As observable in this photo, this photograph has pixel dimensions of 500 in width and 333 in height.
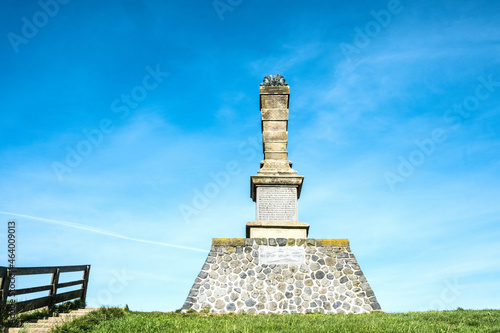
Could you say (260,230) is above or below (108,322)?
above

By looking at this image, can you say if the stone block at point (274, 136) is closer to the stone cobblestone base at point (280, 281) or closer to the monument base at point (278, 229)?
the monument base at point (278, 229)

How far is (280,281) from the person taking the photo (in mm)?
13539

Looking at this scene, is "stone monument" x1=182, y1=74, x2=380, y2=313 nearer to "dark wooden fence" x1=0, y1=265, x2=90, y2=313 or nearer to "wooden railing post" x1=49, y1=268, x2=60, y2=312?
"dark wooden fence" x1=0, y1=265, x2=90, y2=313

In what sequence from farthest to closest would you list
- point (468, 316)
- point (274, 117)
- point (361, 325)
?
1. point (274, 117)
2. point (468, 316)
3. point (361, 325)

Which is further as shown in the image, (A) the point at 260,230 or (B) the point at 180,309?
(A) the point at 260,230

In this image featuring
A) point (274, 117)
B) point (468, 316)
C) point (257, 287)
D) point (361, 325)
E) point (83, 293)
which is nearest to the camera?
point (361, 325)

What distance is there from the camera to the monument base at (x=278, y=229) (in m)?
14.4

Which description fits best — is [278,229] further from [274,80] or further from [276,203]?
[274,80]

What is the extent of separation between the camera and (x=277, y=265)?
1383 cm

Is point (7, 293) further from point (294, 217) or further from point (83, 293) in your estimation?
point (294, 217)

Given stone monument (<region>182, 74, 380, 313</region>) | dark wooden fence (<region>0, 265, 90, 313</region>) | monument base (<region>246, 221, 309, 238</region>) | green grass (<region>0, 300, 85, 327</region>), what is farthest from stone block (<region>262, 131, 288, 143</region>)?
green grass (<region>0, 300, 85, 327</region>)

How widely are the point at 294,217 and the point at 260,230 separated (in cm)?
130

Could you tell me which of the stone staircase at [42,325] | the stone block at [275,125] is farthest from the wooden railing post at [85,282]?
the stone block at [275,125]

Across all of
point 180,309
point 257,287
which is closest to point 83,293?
point 180,309
